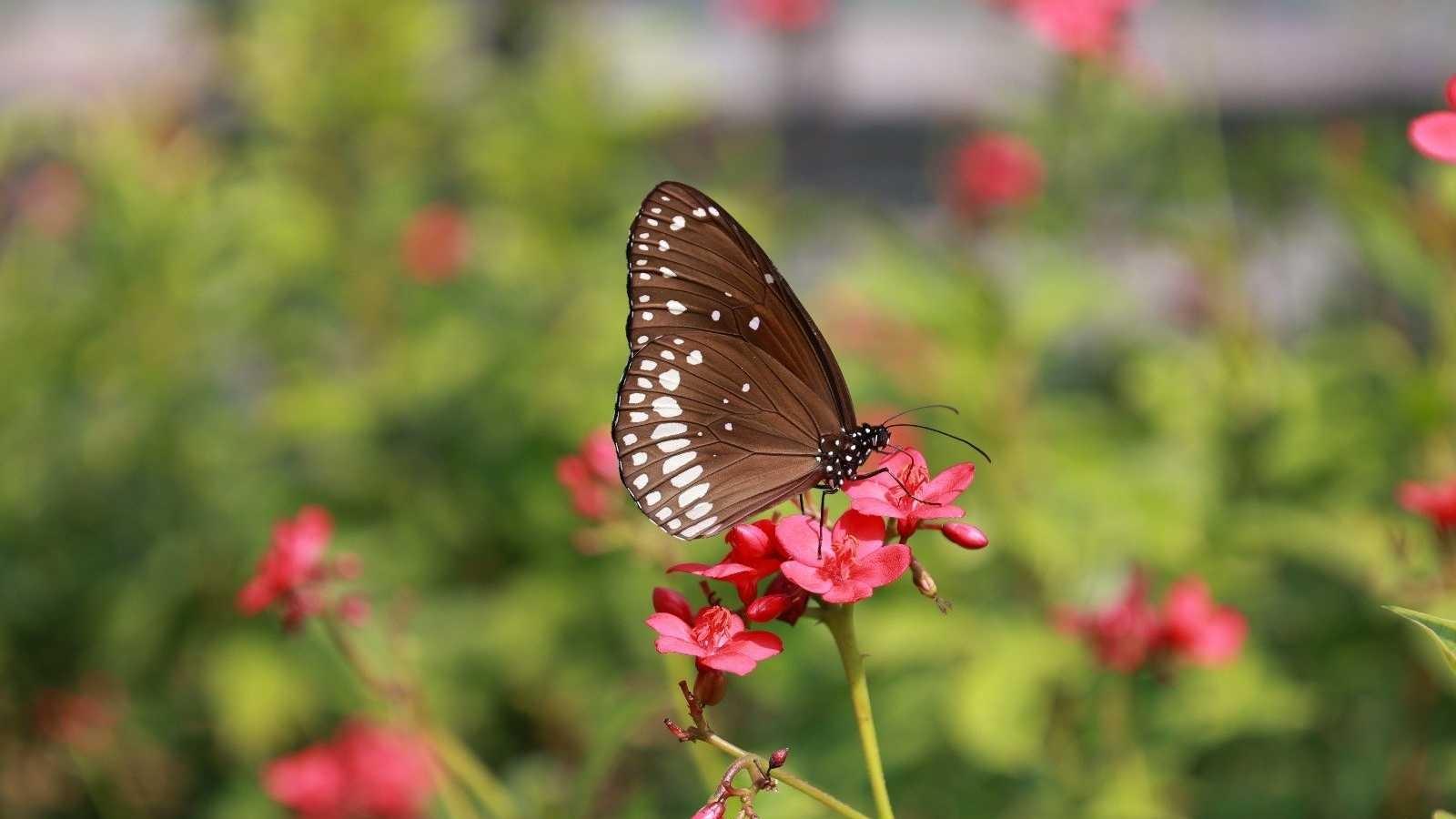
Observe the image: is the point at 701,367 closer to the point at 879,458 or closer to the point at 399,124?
the point at 879,458

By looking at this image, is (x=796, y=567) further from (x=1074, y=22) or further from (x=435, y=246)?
(x=435, y=246)

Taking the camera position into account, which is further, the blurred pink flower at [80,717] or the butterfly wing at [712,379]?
the blurred pink flower at [80,717]

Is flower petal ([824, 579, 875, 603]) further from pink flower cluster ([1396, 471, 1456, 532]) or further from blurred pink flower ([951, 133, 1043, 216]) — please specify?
blurred pink flower ([951, 133, 1043, 216])

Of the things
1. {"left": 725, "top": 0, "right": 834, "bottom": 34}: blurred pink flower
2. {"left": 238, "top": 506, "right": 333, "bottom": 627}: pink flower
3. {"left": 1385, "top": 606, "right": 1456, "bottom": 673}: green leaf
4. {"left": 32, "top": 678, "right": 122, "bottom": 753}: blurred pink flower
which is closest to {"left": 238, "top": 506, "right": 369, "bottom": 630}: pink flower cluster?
{"left": 238, "top": 506, "right": 333, "bottom": 627}: pink flower

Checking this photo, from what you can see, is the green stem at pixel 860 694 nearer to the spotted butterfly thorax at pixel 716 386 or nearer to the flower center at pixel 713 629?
the flower center at pixel 713 629

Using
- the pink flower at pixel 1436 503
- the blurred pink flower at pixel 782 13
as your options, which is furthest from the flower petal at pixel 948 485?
the blurred pink flower at pixel 782 13

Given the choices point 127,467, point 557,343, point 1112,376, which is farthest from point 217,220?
point 1112,376

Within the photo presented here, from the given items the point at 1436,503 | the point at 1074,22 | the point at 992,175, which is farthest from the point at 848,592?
the point at 992,175
